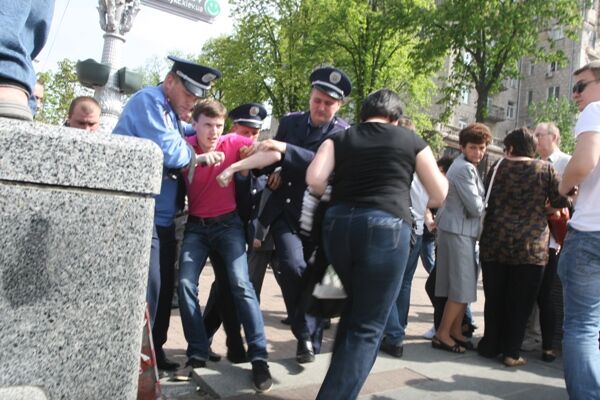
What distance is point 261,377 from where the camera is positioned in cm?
342

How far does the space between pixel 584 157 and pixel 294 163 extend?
5.71 ft

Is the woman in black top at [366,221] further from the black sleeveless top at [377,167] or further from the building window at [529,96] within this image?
the building window at [529,96]

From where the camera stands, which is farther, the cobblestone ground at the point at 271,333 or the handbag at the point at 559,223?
the handbag at the point at 559,223

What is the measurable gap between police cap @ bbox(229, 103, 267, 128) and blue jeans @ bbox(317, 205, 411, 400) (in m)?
2.57

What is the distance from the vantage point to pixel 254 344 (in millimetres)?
3533

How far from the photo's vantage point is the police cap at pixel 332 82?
393cm

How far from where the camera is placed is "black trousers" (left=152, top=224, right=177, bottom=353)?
3.71 metres

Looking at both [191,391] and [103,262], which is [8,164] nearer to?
[103,262]

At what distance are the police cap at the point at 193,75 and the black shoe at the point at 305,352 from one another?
1898 millimetres

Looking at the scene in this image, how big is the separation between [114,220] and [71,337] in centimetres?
36

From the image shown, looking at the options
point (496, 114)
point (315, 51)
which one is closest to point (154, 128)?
point (315, 51)

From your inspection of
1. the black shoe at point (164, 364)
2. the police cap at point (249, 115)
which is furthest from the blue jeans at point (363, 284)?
the police cap at point (249, 115)

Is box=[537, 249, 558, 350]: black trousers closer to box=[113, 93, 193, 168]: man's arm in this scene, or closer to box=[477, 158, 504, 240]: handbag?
box=[477, 158, 504, 240]: handbag

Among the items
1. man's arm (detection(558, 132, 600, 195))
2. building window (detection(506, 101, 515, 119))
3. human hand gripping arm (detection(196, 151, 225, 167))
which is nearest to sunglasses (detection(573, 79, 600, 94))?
man's arm (detection(558, 132, 600, 195))
